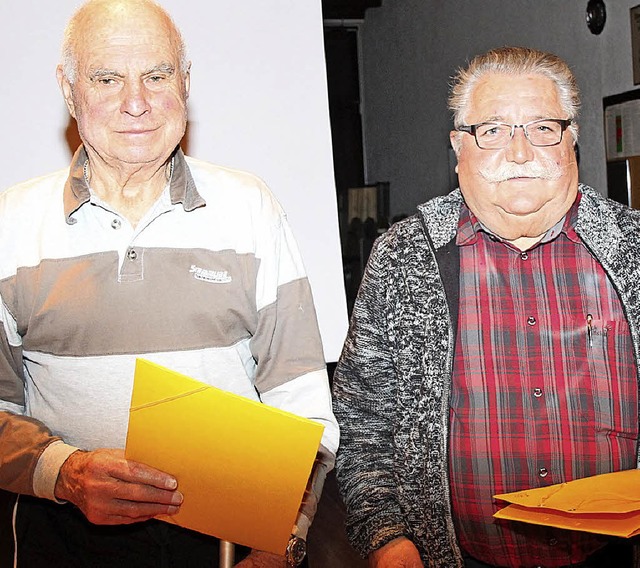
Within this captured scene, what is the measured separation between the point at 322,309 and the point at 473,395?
2.48 ft

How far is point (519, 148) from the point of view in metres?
1.62

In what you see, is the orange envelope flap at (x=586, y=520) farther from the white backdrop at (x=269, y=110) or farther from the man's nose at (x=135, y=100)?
the white backdrop at (x=269, y=110)

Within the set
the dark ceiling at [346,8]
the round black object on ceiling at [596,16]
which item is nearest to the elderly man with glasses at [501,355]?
the round black object on ceiling at [596,16]

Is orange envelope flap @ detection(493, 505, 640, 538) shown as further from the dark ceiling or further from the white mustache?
the dark ceiling

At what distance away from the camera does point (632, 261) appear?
163 centimetres

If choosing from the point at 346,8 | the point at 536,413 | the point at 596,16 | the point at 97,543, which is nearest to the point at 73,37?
the point at 97,543

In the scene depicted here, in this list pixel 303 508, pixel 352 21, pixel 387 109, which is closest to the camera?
pixel 303 508

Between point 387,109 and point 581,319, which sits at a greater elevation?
point 387,109

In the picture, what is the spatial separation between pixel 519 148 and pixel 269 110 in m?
0.90

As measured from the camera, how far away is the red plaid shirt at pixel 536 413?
1.61 meters

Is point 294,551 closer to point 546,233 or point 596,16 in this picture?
point 546,233

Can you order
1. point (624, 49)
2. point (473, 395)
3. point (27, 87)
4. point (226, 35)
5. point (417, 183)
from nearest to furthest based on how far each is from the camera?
point (473, 395)
point (27, 87)
point (226, 35)
point (624, 49)
point (417, 183)

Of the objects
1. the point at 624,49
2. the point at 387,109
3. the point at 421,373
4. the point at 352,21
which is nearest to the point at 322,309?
the point at 421,373

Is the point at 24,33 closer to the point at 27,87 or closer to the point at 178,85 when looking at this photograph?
the point at 27,87
